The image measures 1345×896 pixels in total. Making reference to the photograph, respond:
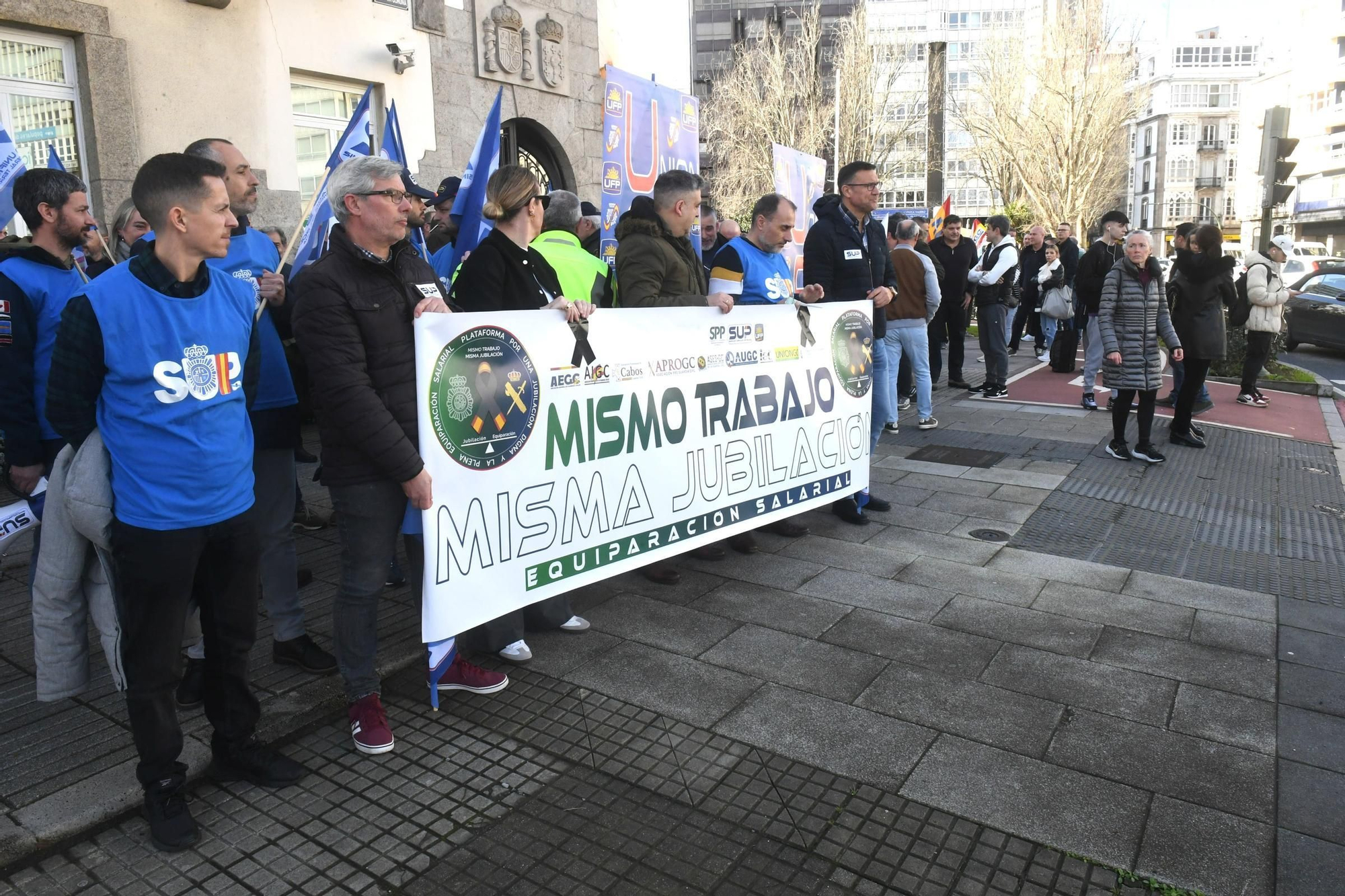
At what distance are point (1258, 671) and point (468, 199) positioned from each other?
4055 millimetres

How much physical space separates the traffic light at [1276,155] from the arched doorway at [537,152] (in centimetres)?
→ 891

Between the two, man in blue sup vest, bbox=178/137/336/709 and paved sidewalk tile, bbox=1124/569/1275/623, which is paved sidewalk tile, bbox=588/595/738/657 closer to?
man in blue sup vest, bbox=178/137/336/709

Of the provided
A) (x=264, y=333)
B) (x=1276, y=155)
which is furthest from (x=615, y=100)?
(x=1276, y=155)

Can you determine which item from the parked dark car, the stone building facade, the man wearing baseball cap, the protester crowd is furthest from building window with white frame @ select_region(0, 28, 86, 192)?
the parked dark car

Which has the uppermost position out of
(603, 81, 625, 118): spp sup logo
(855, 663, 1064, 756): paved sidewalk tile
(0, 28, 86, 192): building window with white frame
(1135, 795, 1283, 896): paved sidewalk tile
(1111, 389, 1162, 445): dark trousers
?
(0, 28, 86, 192): building window with white frame

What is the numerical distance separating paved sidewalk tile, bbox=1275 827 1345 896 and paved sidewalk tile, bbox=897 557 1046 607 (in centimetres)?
196

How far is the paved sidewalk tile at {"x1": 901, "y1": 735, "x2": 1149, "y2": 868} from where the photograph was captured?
2852mm

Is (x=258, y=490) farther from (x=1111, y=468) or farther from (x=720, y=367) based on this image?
(x=1111, y=468)

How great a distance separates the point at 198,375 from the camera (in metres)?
2.78

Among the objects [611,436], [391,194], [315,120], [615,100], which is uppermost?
[315,120]

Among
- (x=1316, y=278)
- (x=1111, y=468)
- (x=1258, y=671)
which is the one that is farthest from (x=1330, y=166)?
(x=1258, y=671)

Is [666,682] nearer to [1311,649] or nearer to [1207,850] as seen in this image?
[1207,850]

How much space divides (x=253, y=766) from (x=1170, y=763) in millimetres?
3115

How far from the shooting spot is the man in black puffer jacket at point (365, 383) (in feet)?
10.3
